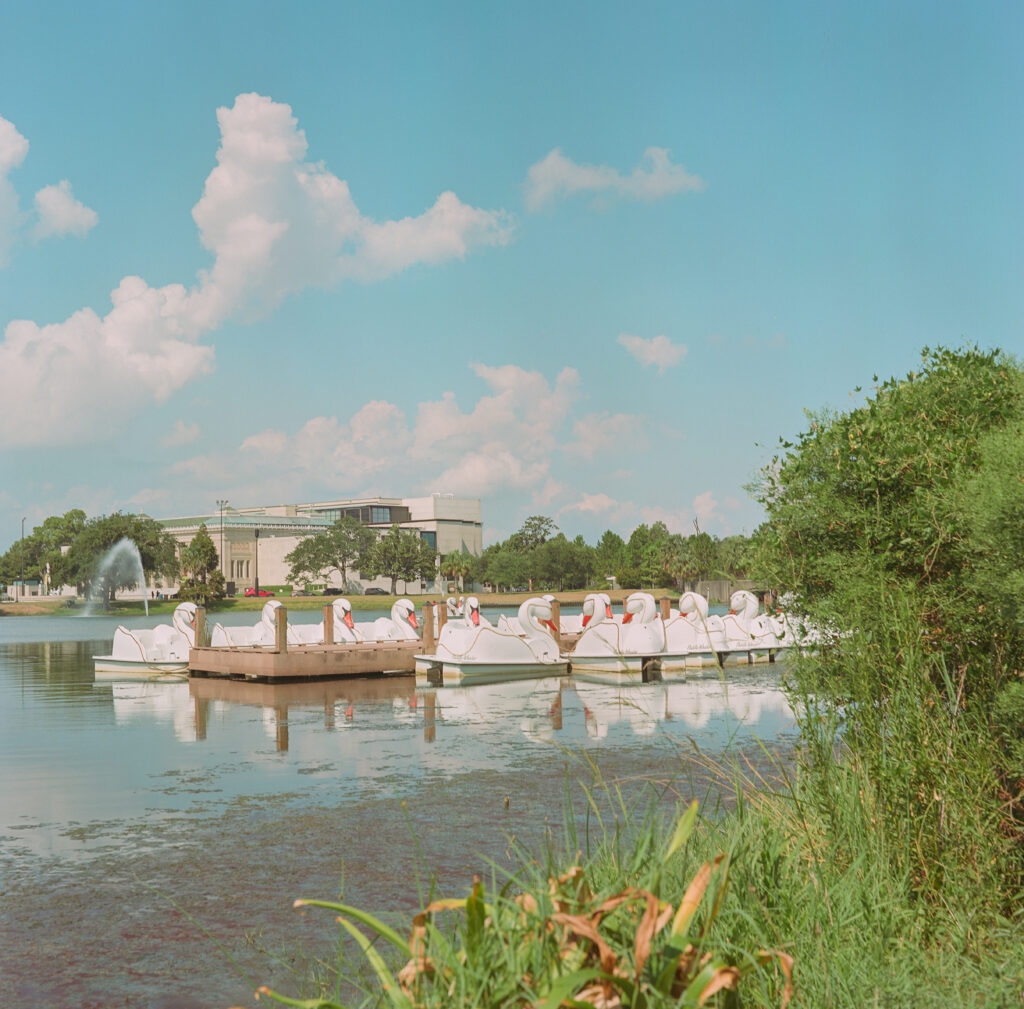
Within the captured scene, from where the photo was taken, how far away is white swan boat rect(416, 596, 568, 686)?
24.4m

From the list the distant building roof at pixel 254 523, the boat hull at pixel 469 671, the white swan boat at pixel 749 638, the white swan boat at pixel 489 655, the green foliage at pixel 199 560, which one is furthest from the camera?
the distant building roof at pixel 254 523

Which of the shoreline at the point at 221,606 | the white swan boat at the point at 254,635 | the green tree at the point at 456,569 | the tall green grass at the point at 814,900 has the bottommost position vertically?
the shoreline at the point at 221,606

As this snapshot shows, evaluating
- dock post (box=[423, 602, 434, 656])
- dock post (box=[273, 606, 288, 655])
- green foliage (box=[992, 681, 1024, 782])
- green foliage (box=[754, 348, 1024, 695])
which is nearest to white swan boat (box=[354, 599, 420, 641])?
dock post (box=[423, 602, 434, 656])

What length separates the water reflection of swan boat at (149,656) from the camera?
26906 mm

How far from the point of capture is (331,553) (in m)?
109

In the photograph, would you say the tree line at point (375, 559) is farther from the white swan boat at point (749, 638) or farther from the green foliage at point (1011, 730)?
the green foliage at point (1011, 730)

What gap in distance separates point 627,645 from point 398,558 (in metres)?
79.3

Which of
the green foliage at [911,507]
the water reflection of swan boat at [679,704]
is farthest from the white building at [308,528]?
the green foliage at [911,507]

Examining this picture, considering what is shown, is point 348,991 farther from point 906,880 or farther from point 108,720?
point 108,720

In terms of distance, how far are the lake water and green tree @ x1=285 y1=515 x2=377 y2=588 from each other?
8655cm

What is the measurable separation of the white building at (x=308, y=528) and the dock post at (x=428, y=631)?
83.9m

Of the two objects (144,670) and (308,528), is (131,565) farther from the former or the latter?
(144,670)

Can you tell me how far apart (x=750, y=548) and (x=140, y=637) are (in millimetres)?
22372

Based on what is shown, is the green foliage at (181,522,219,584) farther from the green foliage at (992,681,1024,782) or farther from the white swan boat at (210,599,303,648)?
the green foliage at (992,681,1024,782)
